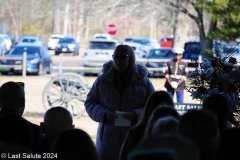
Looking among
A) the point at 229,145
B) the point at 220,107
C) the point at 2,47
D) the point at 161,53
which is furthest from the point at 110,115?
the point at 2,47

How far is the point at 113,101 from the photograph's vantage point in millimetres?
6074

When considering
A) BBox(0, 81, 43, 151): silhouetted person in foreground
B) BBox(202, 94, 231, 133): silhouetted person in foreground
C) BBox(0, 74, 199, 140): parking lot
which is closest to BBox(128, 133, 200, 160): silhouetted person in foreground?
BBox(202, 94, 231, 133): silhouetted person in foreground

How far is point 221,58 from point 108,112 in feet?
4.87

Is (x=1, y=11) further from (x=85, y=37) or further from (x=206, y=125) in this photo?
(x=206, y=125)

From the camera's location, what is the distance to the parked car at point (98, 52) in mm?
29844

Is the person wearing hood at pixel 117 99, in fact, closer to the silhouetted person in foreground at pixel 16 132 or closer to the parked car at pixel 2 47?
the silhouetted person in foreground at pixel 16 132

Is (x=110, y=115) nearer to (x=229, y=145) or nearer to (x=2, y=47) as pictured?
(x=229, y=145)

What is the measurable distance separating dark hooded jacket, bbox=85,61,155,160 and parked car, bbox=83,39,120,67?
2345 cm

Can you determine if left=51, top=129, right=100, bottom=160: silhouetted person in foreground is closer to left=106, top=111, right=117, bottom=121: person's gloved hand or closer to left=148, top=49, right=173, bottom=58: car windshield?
left=106, top=111, right=117, bottom=121: person's gloved hand

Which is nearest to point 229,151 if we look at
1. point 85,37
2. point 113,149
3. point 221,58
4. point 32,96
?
point 113,149

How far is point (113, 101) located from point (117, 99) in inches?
1.7

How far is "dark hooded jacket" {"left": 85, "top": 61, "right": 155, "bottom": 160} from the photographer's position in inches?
235

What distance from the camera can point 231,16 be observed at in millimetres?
13078

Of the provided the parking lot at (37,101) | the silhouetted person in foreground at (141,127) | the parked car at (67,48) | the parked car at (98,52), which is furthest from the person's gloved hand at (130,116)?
the parked car at (67,48)
